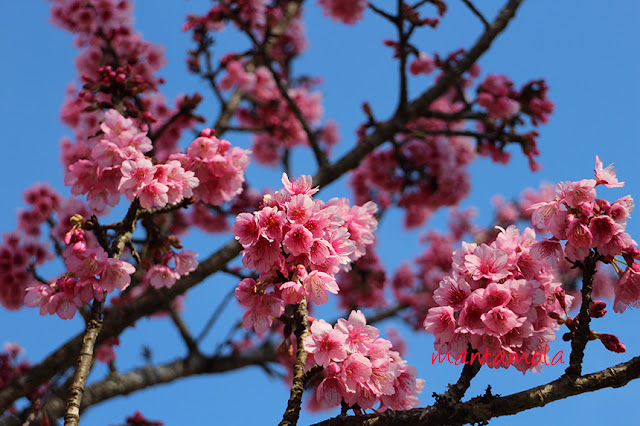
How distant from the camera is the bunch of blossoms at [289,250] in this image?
2.36 m

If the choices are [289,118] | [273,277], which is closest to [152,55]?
[289,118]

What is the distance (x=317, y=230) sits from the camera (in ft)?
7.79

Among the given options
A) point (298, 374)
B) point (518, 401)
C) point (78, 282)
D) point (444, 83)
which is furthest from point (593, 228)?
point (444, 83)

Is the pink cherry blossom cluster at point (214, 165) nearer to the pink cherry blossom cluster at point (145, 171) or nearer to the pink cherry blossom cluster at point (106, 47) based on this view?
the pink cherry blossom cluster at point (145, 171)

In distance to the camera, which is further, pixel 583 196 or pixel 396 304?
pixel 396 304

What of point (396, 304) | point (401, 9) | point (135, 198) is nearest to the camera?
point (135, 198)

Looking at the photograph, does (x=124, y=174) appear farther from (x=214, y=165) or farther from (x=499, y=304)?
(x=499, y=304)

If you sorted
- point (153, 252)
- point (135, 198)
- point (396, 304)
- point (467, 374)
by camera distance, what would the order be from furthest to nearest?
1. point (396, 304)
2. point (153, 252)
3. point (135, 198)
4. point (467, 374)

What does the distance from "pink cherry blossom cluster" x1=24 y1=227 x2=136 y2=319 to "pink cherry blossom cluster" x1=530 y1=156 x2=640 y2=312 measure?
2.00m

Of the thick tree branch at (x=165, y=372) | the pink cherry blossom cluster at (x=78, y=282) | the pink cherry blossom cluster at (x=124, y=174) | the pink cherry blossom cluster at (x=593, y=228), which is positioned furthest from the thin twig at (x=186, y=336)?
the pink cherry blossom cluster at (x=593, y=228)

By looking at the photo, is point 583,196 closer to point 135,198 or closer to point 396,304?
point 135,198

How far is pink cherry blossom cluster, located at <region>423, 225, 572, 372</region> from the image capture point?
87.0 inches

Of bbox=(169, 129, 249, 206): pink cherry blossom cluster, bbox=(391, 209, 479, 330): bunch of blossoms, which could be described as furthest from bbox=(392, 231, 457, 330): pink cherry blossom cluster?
bbox=(169, 129, 249, 206): pink cherry blossom cluster

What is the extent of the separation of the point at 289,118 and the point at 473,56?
293 centimetres
